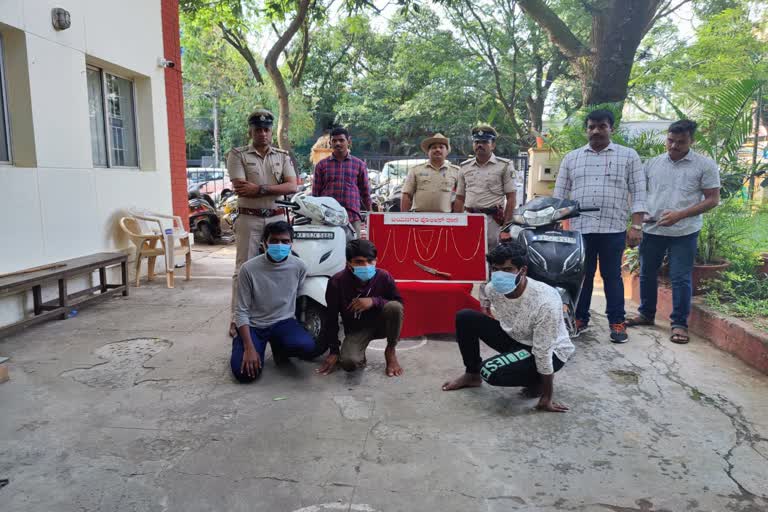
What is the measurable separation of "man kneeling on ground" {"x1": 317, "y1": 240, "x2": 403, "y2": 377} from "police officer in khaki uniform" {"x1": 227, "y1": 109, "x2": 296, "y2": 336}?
3.61ft

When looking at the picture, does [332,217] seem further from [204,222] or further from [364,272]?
[204,222]

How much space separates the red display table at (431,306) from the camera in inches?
172

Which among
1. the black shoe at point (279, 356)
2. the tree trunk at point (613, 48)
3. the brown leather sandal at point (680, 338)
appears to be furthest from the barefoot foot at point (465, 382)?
the tree trunk at point (613, 48)

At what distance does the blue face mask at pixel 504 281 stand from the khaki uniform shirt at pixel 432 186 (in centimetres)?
246

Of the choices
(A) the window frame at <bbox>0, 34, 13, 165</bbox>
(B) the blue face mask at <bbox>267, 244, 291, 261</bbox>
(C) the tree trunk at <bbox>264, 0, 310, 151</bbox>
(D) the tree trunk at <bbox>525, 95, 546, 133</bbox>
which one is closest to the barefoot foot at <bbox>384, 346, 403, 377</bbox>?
(B) the blue face mask at <bbox>267, 244, 291, 261</bbox>

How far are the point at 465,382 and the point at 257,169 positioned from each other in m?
2.39

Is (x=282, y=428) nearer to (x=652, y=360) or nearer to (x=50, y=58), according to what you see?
(x=652, y=360)

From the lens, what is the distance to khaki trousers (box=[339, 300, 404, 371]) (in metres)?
3.63

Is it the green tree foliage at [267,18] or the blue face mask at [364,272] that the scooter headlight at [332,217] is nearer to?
the blue face mask at [364,272]

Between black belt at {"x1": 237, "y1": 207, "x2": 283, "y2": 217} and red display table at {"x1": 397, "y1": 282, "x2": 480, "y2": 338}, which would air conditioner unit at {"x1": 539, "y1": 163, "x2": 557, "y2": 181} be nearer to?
red display table at {"x1": 397, "y1": 282, "x2": 480, "y2": 338}

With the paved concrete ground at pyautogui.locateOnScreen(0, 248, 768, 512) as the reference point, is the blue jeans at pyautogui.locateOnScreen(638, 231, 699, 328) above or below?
above

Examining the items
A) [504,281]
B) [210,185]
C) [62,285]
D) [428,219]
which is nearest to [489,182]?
[428,219]

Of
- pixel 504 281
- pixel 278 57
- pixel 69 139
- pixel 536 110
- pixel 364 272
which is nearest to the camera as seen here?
pixel 504 281

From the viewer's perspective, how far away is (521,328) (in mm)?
3090
